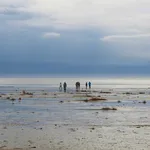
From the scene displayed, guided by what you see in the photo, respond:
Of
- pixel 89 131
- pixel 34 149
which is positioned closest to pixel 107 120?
pixel 89 131

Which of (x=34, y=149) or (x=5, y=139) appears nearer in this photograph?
(x=34, y=149)

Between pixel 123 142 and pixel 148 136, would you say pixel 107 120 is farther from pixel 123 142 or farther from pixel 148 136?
pixel 123 142

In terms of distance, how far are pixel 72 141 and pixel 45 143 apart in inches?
57.1

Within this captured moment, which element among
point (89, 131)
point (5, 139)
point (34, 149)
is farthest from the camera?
point (89, 131)

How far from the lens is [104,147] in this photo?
19438 millimetres

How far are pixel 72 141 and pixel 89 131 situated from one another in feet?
12.5

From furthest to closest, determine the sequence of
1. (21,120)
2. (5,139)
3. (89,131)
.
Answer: (21,120) < (89,131) < (5,139)

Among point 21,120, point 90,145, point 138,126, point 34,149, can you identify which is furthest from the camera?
point 21,120

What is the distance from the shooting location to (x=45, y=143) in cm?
2045

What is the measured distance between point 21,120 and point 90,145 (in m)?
11.6

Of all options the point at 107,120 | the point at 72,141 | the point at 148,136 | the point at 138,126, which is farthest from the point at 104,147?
the point at 107,120

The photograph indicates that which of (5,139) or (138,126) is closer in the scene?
(5,139)

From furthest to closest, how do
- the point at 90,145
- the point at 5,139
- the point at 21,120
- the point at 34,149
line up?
the point at 21,120, the point at 5,139, the point at 90,145, the point at 34,149

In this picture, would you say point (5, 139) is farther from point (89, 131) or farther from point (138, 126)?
point (138, 126)
